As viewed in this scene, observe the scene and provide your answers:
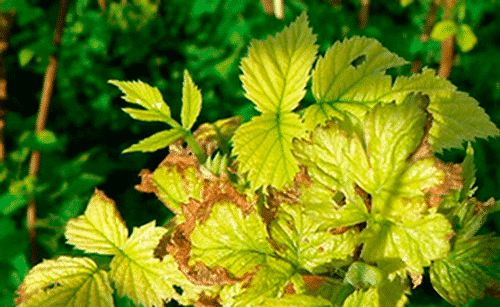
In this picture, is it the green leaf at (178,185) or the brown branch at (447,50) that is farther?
the brown branch at (447,50)

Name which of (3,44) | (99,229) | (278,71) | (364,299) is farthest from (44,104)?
(364,299)

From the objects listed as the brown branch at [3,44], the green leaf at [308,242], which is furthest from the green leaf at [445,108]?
the brown branch at [3,44]

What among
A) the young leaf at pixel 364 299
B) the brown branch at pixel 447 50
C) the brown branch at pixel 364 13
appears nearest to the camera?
→ the young leaf at pixel 364 299

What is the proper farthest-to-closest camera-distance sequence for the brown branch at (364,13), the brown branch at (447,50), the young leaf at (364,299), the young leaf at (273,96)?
the brown branch at (364,13)
the brown branch at (447,50)
the young leaf at (273,96)
the young leaf at (364,299)

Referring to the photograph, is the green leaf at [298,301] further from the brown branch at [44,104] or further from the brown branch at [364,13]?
the brown branch at [364,13]

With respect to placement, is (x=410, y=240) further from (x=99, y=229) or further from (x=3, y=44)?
(x=3, y=44)

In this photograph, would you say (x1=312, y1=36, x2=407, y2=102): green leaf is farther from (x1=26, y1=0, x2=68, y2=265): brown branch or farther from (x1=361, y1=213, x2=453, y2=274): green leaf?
(x1=26, y1=0, x2=68, y2=265): brown branch

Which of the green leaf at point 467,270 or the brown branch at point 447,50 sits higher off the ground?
the brown branch at point 447,50

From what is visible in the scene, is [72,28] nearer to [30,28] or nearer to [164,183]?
[30,28]
